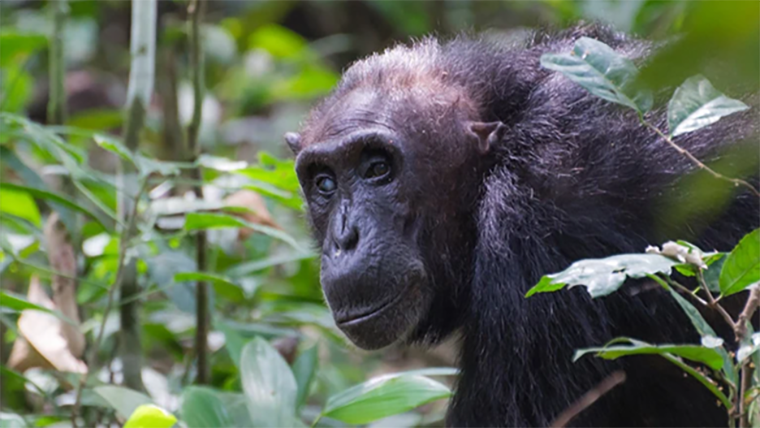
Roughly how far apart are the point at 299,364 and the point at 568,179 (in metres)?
1.23

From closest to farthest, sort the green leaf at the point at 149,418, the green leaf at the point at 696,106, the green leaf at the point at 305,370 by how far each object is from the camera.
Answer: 1. the green leaf at the point at 696,106
2. the green leaf at the point at 149,418
3. the green leaf at the point at 305,370

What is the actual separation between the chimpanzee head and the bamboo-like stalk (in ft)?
2.51

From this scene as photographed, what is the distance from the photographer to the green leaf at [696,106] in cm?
185

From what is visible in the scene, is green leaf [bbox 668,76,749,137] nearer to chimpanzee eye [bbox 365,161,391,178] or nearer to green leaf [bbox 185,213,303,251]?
chimpanzee eye [bbox 365,161,391,178]

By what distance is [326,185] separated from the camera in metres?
3.02

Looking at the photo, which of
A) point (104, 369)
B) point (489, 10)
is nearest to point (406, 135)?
point (104, 369)

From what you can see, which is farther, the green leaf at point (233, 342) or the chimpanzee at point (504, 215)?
the green leaf at point (233, 342)

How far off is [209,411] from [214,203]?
81cm

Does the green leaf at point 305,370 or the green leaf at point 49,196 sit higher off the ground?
the green leaf at point 49,196

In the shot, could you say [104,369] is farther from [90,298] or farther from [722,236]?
[722,236]

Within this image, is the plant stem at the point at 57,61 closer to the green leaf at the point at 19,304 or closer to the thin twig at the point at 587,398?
the green leaf at the point at 19,304

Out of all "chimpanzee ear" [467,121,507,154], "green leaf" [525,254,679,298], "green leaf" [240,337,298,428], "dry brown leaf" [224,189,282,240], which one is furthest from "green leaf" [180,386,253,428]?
"green leaf" [525,254,679,298]

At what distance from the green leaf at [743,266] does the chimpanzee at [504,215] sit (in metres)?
0.64

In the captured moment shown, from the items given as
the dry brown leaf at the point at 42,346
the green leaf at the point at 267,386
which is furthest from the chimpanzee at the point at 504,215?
the dry brown leaf at the point at 42,346
